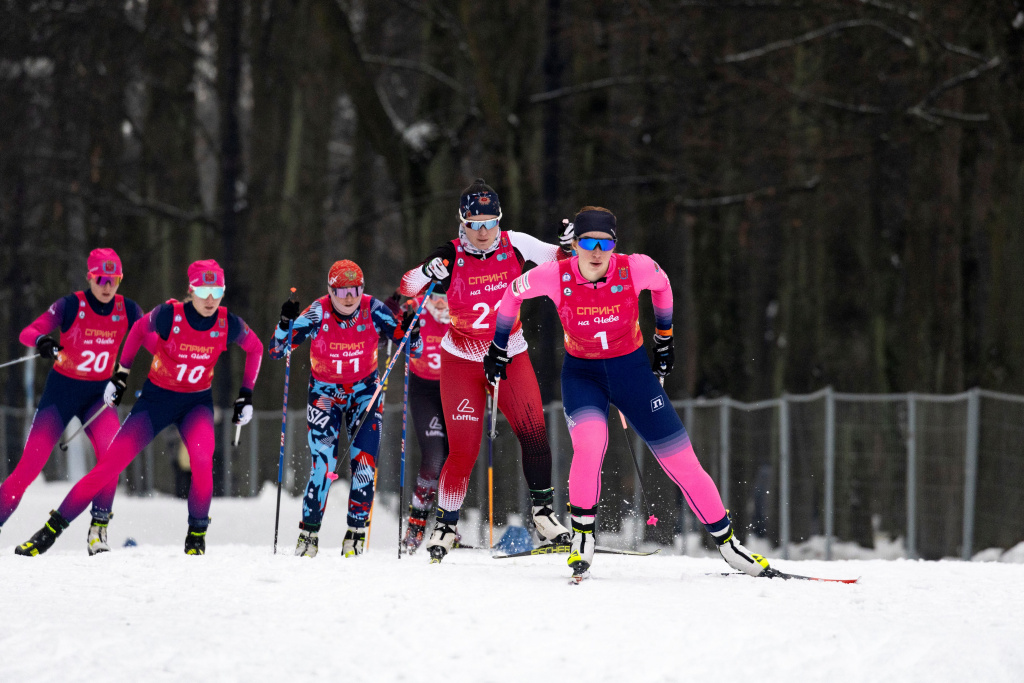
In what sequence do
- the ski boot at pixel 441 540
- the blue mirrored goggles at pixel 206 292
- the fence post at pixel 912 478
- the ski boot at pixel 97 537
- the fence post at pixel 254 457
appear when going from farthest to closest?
1. the fence post at pixel 254 457
2. the fence post at pixel 912 478
3. the ski boot at pixel 97 537
4. the blue mirrored goggles at pixel 206 292
5. the ski boot at pixel 441 540

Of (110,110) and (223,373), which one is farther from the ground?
(110,110)

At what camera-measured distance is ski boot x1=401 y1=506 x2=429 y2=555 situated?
9266mm

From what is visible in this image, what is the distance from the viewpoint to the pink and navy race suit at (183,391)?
8.53 m

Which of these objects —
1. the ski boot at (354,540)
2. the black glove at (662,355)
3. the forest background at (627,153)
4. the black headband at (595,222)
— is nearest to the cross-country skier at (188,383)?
the ski boot at (354,540)

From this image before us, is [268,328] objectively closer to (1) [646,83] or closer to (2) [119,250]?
(2) [119,250]

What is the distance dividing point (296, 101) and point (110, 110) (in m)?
3.33

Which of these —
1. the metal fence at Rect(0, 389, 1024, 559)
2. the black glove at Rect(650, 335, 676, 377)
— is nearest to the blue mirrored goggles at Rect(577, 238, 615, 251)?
the black glove at Rect(650, 335, 676, 377)

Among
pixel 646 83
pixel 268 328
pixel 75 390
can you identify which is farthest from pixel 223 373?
pixel 75 390

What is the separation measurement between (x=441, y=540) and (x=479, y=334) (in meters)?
1.31

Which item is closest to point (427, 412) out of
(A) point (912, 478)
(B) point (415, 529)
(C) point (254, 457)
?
(B) point (415, 529)

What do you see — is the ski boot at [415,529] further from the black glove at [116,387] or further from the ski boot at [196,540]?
the black glove at [116,387]

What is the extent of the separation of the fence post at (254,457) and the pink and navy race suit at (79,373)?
7.55 m

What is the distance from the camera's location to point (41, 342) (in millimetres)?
8781

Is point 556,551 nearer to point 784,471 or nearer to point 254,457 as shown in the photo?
point 784,471
